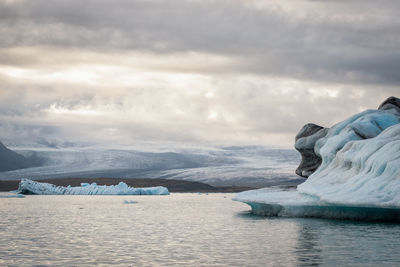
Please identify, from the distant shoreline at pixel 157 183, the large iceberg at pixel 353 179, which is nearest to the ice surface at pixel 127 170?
the distant shoreline at pixel 157 183

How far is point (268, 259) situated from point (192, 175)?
498 feet

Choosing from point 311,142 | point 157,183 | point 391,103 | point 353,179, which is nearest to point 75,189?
point 157,183

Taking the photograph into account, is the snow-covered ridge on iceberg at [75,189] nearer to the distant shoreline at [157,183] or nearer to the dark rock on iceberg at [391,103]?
the distant shoreline at [157,183]

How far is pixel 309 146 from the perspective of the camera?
40156 millimetres

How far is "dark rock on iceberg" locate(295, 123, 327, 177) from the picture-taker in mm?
39812

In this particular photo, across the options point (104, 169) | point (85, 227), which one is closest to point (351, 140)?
point (85, 227)

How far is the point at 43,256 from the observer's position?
18.4 m

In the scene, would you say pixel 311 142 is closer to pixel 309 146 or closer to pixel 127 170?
pixel 309 146

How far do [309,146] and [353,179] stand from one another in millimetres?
12229

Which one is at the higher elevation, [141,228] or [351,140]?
[351,140]

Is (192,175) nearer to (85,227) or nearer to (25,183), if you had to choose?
(25,183)

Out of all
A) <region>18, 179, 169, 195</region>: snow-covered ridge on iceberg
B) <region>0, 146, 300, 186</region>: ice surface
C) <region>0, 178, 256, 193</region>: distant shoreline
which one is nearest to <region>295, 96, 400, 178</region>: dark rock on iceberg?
<region>18, 179, 169, 195</region>: snow-covered ridge on iceberg

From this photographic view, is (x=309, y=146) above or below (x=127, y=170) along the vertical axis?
below

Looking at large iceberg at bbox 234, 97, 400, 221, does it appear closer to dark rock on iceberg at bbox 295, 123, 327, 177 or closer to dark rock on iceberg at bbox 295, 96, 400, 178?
dark rock on iceberg at bbox 295, 96, 400, 178
